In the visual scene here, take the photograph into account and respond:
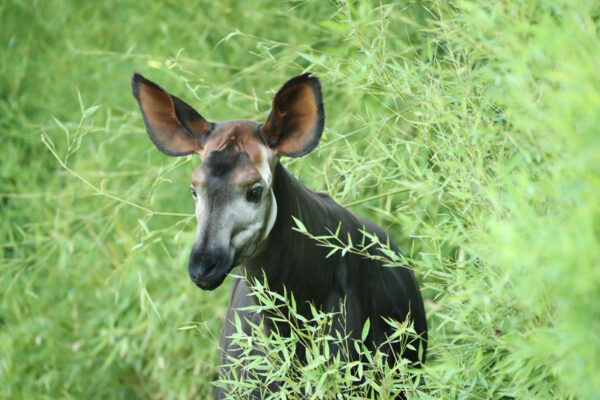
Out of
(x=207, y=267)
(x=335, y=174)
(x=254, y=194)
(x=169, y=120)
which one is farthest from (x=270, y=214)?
(x=335, y=174)

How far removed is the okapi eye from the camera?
2486mm

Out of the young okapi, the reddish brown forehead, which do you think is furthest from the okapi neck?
the reddish brown forehead

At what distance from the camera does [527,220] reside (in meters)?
1.66

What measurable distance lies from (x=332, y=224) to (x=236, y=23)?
2680mm

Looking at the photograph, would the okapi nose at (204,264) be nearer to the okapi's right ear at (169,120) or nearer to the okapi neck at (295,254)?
the okapi neck at (295,254)

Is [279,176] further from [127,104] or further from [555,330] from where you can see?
[127,104]

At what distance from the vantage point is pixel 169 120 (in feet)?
9.39

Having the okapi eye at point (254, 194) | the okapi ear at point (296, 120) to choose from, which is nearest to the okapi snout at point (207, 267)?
the okapi eye at point (254, 194)

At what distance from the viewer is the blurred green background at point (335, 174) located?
→ 65.7 inches

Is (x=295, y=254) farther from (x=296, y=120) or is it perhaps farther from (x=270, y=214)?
(x=296, y=120)

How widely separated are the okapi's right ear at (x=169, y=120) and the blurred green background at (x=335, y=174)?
8.0 inches

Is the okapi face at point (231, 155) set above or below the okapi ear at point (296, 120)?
below

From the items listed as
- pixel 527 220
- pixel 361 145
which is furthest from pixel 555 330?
pixel 361 145

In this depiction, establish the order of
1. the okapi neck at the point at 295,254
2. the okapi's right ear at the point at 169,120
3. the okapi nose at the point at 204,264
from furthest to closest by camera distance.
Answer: the okapi's right ear at the point at 169,120, the okapi neck at the point at 295,254, the okapi nose at the point at 204,264
